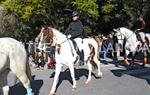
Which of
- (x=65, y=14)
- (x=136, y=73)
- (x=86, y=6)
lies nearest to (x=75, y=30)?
(x=136, y=73)

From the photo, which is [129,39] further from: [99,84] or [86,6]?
[86,6]

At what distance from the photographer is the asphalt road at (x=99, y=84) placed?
41.9 ft

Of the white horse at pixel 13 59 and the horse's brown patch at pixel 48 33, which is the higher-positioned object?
the horse's brown patch at pixel 48 33

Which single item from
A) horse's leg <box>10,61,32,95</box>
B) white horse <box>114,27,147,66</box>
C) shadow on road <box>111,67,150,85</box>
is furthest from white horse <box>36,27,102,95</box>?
white horse <box>114,27,147,66</box>

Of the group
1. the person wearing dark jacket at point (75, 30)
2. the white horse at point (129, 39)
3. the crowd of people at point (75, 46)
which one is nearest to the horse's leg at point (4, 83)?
the crowd of people at point (75, 46)

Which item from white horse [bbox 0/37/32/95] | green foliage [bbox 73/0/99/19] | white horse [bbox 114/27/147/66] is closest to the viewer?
white horse [bbox 0/37/32/95]

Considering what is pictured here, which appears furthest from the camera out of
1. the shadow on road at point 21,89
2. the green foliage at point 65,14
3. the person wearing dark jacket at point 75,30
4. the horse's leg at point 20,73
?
the green foliage at point 65,14

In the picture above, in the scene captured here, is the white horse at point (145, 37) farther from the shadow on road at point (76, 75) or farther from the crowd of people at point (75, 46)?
the shadow on road at point (76, 75)

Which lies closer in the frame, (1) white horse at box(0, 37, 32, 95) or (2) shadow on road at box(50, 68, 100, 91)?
(1) white horse at box(0, 37, 32, 95)

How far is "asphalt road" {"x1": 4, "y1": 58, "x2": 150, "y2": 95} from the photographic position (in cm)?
1277

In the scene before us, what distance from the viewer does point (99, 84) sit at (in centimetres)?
1420

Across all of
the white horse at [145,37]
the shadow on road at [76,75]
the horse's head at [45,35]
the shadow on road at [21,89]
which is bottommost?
the shadow on road at [76,75]

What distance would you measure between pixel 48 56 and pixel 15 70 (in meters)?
10.2

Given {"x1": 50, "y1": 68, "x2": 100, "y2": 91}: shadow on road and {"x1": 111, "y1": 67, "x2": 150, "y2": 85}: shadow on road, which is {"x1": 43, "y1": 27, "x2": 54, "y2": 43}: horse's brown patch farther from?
{"x1": 111, "y1": 67, "x2": 150, "y2": 85}: shadow on road
